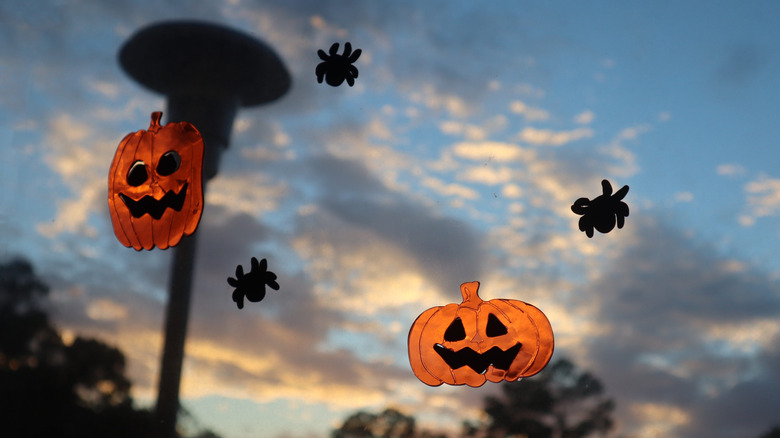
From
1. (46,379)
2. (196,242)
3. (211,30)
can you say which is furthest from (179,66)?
(46,379)

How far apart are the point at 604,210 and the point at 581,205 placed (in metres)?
0.12

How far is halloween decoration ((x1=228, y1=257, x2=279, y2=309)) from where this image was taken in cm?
390

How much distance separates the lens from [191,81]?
848 centimetres

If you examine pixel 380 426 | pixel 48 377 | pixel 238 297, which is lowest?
pixel 238 297

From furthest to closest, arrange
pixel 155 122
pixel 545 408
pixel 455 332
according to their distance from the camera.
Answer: pixel 545 408, pixel 155 122, pixel 455 332

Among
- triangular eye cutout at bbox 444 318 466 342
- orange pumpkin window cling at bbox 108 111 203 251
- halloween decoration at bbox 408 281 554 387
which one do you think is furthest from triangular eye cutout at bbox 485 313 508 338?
orange pumpkin window cling at bbox 108 111 203 251

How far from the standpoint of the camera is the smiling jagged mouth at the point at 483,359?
3.90 metres

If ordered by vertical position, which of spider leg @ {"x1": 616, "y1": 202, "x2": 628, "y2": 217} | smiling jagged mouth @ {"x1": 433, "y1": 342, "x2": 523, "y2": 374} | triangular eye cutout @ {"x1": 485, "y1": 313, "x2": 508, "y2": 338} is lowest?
smiling jagged mouth @ {"x1": 433, "y1": 342, "x2": 523, "y2": 374}

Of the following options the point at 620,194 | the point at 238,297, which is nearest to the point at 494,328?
the point at 620,194

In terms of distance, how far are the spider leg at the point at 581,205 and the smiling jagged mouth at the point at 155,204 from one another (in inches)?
81.9

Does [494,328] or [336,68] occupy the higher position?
[336,68]

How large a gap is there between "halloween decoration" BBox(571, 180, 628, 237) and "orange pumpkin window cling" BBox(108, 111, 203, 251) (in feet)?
6.67

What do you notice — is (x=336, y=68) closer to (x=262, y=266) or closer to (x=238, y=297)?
A: (x=262, y=266)

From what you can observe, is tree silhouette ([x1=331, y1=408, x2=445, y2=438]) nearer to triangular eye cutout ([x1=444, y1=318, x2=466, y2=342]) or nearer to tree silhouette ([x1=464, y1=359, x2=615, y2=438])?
tree silhouette ([x1=464, y1=359, x2=615, y2=438])
